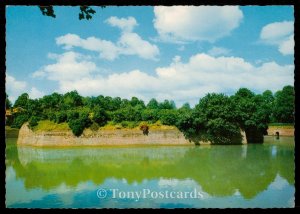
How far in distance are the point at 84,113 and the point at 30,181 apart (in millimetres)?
7286

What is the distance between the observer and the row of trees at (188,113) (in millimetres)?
14992

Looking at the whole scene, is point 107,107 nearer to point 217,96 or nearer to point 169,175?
point 217,96

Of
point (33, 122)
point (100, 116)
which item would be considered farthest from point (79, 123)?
point (33, 122)

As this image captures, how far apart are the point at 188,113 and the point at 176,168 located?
5.82 m

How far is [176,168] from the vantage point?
9.79 m

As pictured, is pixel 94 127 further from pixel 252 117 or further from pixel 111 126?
pixel 252 117

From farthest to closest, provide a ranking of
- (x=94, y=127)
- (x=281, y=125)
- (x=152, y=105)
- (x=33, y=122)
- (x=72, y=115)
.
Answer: (x=152, y=105)
(x=33, y=122)
(x=281, y=125)
(x=72, y=115)
(x=94, y=127)

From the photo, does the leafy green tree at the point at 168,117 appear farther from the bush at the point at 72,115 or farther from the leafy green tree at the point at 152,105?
the bush at the point at 72,115

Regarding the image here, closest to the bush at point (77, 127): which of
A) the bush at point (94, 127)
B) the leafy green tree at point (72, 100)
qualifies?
the bush at point (94, 127)

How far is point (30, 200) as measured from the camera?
22.3 ft

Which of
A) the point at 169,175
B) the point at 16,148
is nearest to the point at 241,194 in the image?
the point at 169,175

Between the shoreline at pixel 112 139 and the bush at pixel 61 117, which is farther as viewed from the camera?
the bush at pixel 61 117

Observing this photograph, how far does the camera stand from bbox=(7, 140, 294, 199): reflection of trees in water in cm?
822

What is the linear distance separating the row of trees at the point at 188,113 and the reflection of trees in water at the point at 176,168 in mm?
2016
